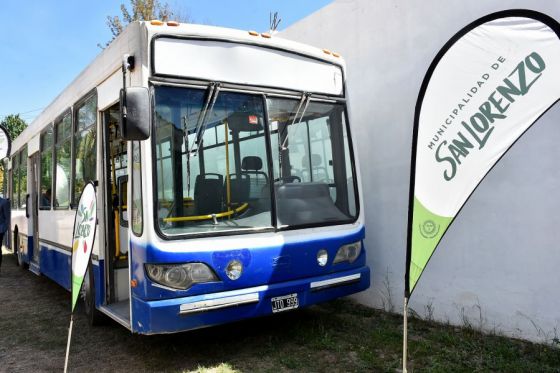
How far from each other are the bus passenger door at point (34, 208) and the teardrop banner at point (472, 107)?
20.4 feet

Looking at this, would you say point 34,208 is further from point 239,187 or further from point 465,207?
point 465,207

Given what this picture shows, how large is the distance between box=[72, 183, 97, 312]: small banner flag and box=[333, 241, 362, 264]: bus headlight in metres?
2.17

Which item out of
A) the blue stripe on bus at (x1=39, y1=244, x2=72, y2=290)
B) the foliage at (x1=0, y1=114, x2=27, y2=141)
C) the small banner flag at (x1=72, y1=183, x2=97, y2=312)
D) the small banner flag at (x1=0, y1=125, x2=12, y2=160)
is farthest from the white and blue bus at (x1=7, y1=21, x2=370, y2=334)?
the foliage at (x1=0, y1=114, x2=27, y2=141)

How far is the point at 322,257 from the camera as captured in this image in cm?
438

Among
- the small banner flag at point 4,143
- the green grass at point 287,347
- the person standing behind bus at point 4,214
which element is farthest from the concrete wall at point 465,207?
the small banner flag at point 4,143

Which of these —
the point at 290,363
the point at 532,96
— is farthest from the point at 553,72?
the point at 290,363

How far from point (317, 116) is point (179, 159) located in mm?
1575

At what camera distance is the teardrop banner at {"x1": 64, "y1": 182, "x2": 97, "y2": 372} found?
375cm

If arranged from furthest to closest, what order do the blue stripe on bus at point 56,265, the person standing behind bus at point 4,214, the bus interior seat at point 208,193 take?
the person standing behind bus at point 4,214, the blue stripe on bus at point 56,265, the bus interior seat at point 208,193

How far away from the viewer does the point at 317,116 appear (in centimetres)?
475

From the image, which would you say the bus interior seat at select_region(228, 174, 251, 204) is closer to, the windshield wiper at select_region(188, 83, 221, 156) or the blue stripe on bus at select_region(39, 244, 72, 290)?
the windshield wiper at select_region(188, 83, 221, 156)

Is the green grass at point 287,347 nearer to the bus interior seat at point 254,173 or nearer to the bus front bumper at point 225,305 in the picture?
the bus front bumper at point 225,305

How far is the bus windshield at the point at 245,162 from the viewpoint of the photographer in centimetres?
380

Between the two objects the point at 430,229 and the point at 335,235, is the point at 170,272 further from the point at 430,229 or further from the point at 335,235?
the point at 430,229
